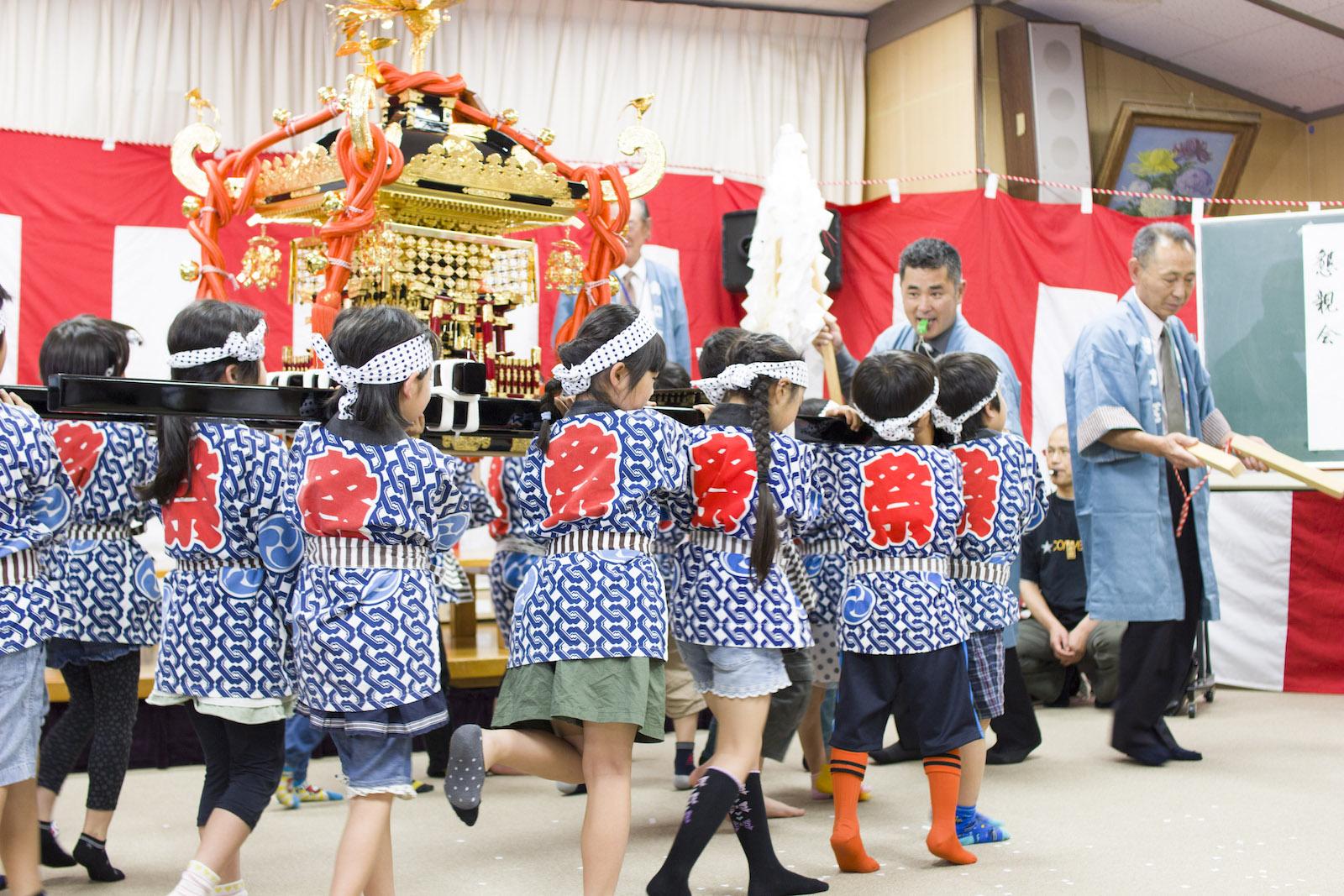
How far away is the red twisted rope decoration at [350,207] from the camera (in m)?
3.28

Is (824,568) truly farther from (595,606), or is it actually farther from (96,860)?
(96,860)

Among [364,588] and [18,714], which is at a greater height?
[364,588]

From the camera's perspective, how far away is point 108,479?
296cm

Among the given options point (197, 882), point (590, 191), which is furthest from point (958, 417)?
point (197, 882)

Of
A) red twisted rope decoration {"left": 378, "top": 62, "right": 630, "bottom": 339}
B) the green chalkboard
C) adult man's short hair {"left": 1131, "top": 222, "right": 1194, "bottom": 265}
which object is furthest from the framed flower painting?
red twisted rope decoration {"left": 378, "top": 62, "right": 630, "bottom": 339}

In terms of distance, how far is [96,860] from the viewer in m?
2.91


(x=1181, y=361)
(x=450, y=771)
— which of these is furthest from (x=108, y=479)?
(x=1181, y=361)

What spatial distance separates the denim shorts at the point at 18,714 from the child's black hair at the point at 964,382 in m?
2.07

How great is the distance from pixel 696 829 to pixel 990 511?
1.13 meters

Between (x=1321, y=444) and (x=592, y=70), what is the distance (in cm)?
429

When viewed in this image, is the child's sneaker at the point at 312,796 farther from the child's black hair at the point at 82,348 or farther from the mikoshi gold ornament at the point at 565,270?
the mikoshi gold ornament at the point at 565,270

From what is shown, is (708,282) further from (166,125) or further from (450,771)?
(450,771)

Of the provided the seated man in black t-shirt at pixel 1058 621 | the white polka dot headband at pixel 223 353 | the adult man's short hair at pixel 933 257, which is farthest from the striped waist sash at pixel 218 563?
the seated man in black t-shirt at pixel 1058 621

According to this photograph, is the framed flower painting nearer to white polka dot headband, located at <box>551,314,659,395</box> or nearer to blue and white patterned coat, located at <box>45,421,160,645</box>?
white polka dot headband, located at <box>551,314,659,395</box>
